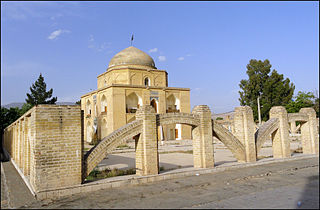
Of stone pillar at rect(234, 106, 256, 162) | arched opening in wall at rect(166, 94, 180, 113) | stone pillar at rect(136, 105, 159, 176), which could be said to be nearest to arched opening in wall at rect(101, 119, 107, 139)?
arched opening in wall at rect(166, 94, 180, 113)

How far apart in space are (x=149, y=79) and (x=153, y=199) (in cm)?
2587

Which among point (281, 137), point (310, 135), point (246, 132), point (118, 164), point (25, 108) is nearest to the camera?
point (246, 132)

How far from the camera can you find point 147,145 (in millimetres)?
7898

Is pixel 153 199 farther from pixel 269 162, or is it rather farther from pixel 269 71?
pixel 269 71

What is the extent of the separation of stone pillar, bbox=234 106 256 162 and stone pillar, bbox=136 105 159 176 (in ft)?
13.0

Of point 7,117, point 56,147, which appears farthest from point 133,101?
point 56,147

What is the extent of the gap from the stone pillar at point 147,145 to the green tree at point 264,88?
2828cm

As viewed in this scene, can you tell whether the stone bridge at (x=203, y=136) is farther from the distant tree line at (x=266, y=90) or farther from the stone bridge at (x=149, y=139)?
the distant tree line at (x=266, y=90)

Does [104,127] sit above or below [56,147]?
above

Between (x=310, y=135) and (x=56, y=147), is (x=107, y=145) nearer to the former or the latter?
(x=56, y=147)

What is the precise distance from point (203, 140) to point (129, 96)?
2089 centimetres

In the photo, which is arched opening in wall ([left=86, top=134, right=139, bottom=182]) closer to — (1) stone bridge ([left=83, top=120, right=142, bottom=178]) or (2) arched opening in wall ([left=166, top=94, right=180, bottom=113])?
(1) stone bridge ([left=83, top=120, right=142, bottom=178])

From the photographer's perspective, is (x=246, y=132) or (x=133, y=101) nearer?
(x=246, y=132)

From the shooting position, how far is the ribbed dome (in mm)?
31500
